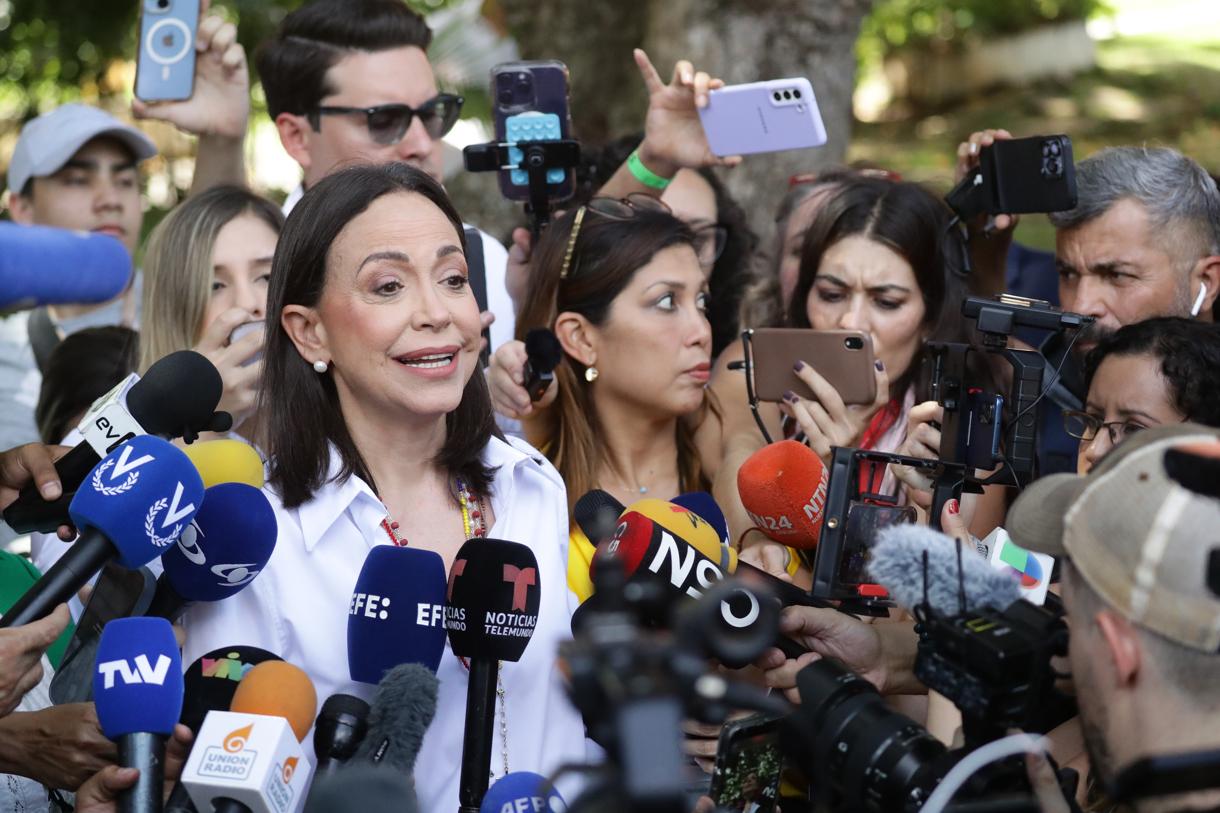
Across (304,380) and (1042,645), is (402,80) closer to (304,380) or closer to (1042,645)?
(304,380)

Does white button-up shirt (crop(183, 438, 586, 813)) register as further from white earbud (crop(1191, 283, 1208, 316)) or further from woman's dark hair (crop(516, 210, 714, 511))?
white earbud (crop(1191, 283, 1208, 316))

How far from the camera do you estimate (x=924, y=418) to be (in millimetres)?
3246

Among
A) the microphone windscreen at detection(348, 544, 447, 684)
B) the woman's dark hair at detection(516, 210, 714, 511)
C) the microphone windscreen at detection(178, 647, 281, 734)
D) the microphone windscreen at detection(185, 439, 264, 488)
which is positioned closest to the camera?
the microphone windscreen at detection(178, 647, 281, 734)

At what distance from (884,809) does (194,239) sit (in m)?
2.98

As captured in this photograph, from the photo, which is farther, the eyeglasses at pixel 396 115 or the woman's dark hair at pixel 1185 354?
the eyeglasses at pixel 396 115

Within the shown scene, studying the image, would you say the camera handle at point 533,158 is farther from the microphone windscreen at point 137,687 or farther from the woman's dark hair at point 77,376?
the microphone windscreen at point 137,687

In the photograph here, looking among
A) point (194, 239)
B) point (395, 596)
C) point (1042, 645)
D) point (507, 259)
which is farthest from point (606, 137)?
point (1042, 645)

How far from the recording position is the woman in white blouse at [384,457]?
2639 millimetres

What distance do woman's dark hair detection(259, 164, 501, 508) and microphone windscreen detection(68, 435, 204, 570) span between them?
0.53 metres

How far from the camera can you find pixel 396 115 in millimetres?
4270

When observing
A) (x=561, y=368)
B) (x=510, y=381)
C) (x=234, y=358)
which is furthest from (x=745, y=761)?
(x=234, y=358)

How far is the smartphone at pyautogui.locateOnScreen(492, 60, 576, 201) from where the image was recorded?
3.85 m

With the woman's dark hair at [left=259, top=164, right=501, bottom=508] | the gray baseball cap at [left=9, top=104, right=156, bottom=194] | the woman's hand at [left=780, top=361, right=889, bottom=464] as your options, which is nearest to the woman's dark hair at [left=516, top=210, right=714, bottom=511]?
the woman's hand at [left=780, top=361, right=889, bottom=464]

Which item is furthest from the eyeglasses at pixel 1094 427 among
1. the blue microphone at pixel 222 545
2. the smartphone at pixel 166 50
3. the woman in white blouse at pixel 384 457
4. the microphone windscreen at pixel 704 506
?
the smartphone at pixel 166 50
